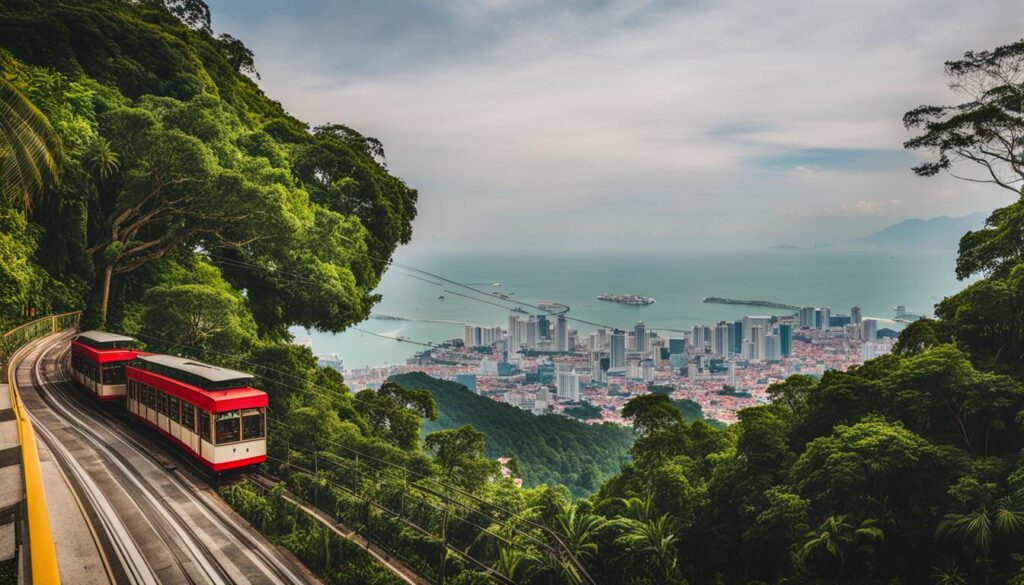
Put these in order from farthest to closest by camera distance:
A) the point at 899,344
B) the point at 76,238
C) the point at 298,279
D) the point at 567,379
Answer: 1. the point at 567,379
2. the point at 298,279
3. the point at 76,238
4. the point at 899,344

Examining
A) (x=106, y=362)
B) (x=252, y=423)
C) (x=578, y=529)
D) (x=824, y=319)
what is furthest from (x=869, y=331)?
(x=106, y=362)

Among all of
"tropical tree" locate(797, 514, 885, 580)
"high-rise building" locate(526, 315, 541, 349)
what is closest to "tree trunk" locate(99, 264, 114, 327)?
"tropical tree" locate(797, 514, 885, 580)

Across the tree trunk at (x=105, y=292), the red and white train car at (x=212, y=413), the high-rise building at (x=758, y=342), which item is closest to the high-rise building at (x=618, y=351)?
the high-rise building at (x=758, y=342)

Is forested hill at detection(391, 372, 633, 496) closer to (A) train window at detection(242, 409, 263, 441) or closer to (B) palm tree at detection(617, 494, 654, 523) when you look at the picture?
(B) palm tree at detection(617, 494, 654, 523)

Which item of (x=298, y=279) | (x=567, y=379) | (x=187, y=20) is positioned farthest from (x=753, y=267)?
(x=298, y=279)

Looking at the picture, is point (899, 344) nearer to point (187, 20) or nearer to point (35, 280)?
point (35, 280)

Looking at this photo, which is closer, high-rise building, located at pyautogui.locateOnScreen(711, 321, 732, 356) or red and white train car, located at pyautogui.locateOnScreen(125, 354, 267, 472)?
red and white train car, located at pyautogui.locateOnScreen(125, 354, 267, 472)

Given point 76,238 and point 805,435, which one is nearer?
point 805,435
